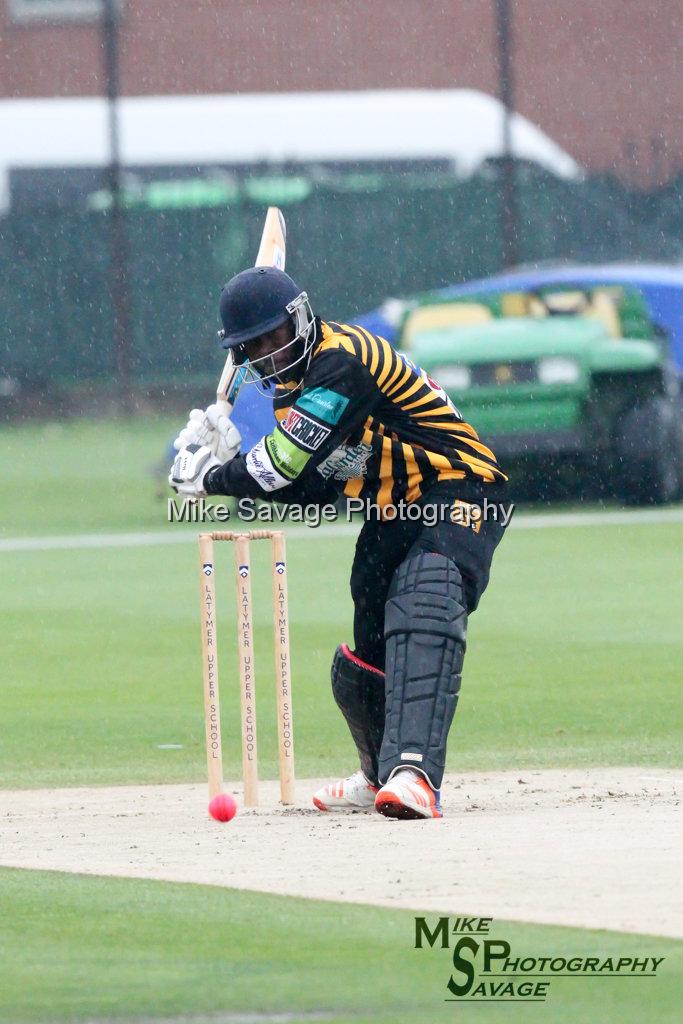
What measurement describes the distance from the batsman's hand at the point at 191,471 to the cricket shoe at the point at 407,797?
1106 millimetres

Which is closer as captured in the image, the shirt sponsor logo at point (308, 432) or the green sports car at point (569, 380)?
the shirt sponsor logo at point (308, 432)

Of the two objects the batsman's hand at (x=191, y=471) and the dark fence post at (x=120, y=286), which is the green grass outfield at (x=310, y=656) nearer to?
the batsman's hand at (x=191, y=471)

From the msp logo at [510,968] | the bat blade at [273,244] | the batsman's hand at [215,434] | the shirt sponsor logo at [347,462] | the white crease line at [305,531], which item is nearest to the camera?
the msp logo at [510,968]

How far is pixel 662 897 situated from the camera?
18.1 feet

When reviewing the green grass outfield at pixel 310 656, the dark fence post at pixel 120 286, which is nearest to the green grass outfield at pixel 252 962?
the green grass outfield at pixel 310 656

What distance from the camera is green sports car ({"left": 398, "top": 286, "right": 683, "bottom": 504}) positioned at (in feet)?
58.8

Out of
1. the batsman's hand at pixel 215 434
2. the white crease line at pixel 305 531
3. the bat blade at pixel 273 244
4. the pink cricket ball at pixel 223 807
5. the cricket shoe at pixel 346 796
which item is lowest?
the white crease line at pixel 305 531

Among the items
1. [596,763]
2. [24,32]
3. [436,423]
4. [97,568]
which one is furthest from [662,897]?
[24,32]

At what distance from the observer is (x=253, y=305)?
275 inches

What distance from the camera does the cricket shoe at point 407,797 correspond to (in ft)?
22.3

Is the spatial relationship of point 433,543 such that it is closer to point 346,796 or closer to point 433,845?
point 346,796

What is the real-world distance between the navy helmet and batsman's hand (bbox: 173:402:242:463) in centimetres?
30

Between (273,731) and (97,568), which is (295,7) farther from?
(273,731)

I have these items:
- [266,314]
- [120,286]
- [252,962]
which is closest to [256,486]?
[266,314]
